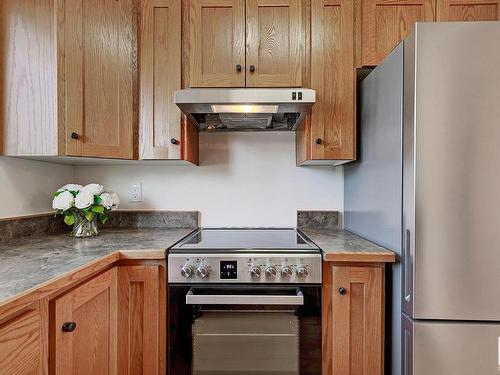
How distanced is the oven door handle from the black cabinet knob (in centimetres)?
43

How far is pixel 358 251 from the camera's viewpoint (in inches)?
49.3

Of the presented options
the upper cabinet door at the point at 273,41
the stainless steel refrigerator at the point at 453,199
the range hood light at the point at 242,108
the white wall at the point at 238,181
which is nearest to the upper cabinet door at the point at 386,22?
the upper cabinet door at the point at 273,41

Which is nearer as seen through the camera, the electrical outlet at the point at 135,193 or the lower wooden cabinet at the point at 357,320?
the lower wooden cabinet at the point at 357,320

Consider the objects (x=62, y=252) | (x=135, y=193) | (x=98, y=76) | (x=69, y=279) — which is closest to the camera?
(x=69, y=279)

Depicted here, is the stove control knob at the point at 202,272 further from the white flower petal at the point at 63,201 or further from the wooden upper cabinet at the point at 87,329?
the white flower petal at the point at 63,201

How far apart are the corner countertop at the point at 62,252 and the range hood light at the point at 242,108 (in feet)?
2.28

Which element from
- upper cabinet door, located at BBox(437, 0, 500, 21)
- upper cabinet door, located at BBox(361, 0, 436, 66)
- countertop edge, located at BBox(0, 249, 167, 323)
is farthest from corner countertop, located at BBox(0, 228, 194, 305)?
upper cabinet door, located at BBox(437, 0, 500, 21)

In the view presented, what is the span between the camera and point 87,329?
104 cm

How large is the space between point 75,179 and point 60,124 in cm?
75

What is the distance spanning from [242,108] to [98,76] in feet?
2.34

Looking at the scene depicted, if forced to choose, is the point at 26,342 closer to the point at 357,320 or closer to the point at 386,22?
the point at 357,320

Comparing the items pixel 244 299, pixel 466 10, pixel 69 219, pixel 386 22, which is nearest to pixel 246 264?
pixel 244 299

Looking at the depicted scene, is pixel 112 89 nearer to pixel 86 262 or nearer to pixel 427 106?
pixel 86 262

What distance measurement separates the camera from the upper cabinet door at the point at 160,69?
1.56 metres
